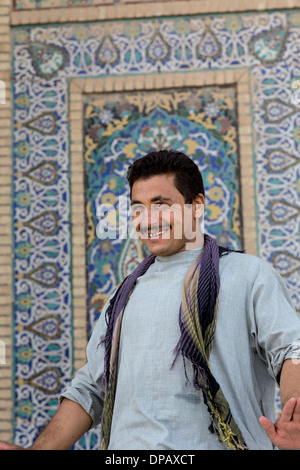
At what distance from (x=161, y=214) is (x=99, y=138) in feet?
8.55

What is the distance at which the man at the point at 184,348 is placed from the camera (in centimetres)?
208

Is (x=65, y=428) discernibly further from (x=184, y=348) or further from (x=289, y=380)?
(x=289, y=380)

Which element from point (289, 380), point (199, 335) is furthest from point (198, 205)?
point (289, 380)

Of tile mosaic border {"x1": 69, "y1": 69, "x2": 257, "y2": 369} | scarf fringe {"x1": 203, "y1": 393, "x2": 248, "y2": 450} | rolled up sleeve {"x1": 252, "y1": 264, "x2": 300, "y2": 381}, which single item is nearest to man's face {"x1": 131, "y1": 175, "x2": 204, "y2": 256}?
rolled up sleeve {"x1": 252, "y1": 264, "x2": 300, "y2": 381}

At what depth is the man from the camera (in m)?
2.08

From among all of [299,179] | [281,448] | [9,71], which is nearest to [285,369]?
[281,448]

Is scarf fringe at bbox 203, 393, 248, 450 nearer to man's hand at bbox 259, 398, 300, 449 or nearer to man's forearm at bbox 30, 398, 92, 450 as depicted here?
man's hand at bbox 259, 398, 300, 449

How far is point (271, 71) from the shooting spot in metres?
4.80

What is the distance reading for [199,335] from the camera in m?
2.12

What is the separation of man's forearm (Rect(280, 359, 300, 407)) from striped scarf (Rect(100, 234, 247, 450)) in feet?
0.56

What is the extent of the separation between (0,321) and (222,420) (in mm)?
2784

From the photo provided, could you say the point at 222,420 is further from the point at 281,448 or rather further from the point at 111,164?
the point at 111,164

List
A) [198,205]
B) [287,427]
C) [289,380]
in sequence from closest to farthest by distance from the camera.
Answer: [287,427] → [289,380] → [198,205]

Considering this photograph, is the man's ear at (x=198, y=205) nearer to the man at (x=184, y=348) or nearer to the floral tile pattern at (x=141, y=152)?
the man at (x=184, y=348)
